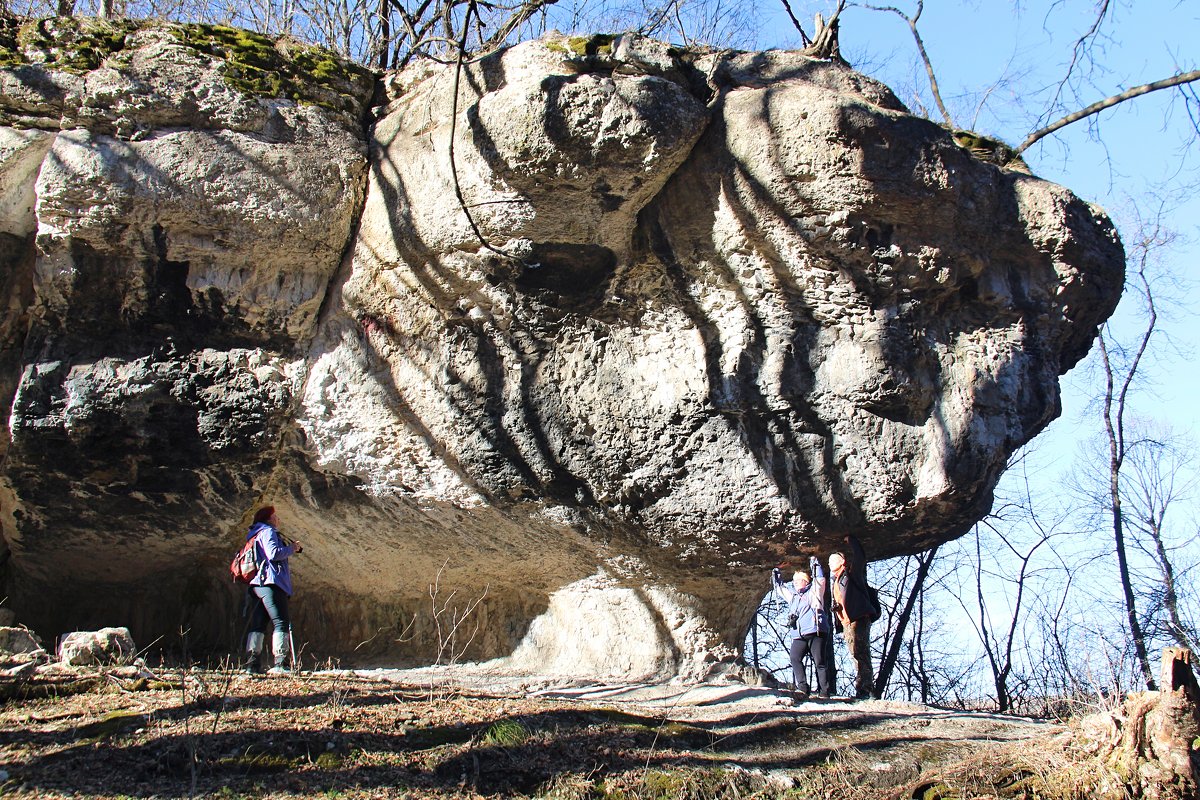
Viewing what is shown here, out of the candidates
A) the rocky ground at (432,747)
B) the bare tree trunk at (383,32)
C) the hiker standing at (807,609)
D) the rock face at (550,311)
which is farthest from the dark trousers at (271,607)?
the bare tree trunk at (383,32)

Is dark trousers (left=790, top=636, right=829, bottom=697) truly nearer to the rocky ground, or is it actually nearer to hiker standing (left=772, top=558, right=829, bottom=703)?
hiker standing (left=772, top=558, right=829, bottom=703)

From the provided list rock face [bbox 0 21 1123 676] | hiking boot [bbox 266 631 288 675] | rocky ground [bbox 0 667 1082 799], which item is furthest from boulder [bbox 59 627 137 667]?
rock face [bbox 0 21 1123 676]

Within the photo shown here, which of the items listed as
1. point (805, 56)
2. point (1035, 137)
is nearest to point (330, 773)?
point (805, 56)

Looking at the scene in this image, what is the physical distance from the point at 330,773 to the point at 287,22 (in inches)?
320

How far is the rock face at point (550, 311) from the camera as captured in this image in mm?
5516

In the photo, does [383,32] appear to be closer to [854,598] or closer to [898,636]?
[854,598]

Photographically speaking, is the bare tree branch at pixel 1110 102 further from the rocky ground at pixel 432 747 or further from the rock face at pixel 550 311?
the rocky ground at pixel 432 747

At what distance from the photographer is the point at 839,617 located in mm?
6016

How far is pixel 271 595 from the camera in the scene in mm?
5340

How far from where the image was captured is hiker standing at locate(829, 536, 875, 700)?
18.9 ft

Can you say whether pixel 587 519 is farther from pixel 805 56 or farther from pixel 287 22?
pixel 287 22

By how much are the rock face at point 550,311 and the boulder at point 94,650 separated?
1300mm

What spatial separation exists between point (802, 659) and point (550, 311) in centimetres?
267

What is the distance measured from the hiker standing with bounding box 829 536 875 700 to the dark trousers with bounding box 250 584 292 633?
9.97ft
